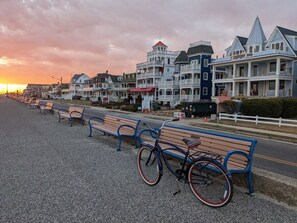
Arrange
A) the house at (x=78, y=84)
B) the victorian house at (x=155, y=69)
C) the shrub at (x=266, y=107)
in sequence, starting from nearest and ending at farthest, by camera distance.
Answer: the shrub at (x=266, y=107) → the victorian house at (x=155, y=69) → the house at (x=78, y=84)

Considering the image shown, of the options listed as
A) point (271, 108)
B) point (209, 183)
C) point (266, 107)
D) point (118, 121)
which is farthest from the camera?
point (271, 108)

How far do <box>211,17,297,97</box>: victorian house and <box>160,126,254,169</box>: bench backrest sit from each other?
28.3 meters

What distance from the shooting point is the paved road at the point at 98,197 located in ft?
11.6

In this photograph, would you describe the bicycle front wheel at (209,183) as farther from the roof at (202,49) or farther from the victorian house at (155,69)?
the victorian house at (155,69)

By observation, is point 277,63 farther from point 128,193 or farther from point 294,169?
point 128,193

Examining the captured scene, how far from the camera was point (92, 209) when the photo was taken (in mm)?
3750

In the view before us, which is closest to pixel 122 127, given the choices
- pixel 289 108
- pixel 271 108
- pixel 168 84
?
pixel 271 108

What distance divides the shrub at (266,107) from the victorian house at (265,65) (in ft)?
28.7

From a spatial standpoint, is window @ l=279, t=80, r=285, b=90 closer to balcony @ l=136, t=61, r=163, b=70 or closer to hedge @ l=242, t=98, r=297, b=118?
hedge @ l=242, t=98, r=297, b=118

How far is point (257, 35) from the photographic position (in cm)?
3588

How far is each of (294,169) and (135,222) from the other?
5.48 metres

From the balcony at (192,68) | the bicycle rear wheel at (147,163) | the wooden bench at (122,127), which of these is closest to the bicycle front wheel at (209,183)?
the bicycle rear wheel at (147,163)

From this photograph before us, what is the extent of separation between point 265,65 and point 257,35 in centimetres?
611

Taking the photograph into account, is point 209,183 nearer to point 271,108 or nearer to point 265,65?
point 271,108
